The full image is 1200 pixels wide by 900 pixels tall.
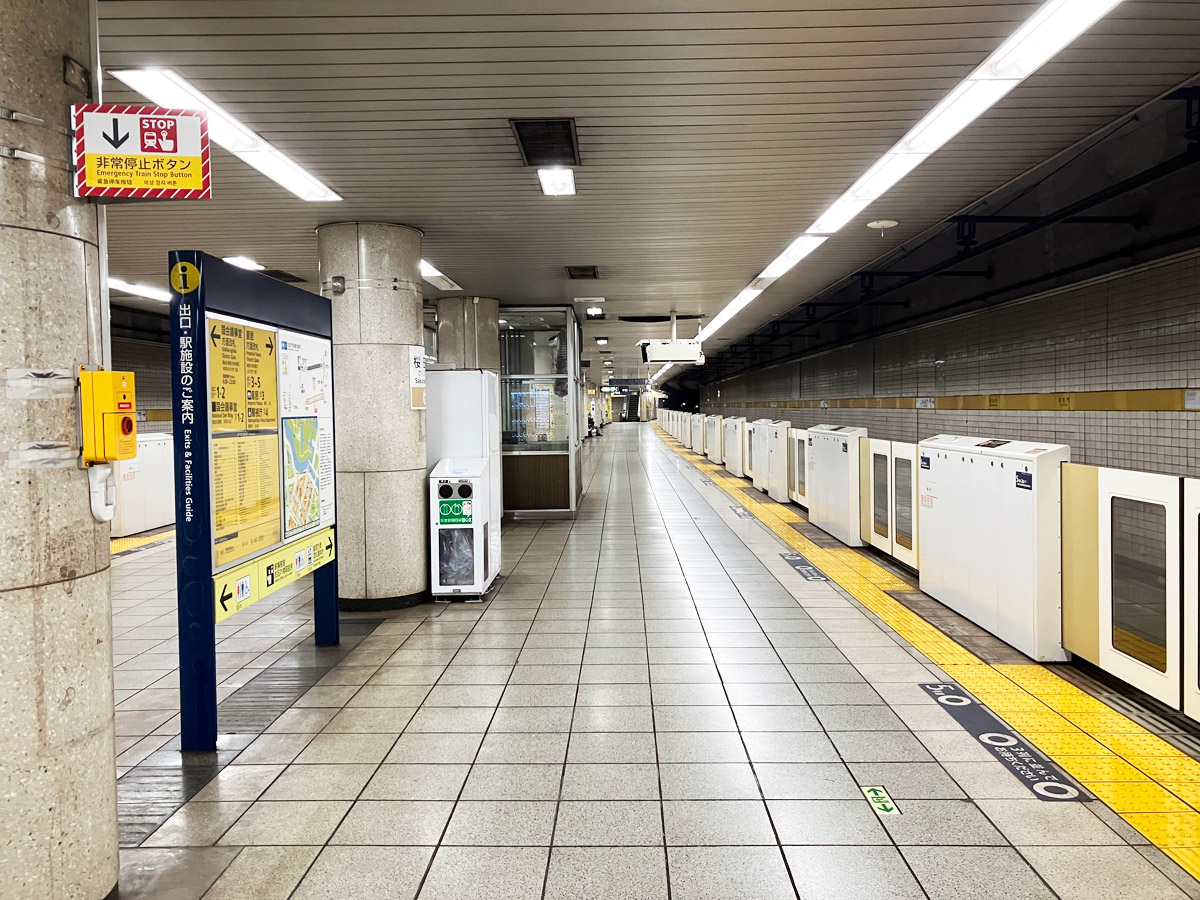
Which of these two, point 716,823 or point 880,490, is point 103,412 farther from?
point 880,490

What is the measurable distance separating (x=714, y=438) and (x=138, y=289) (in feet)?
47.5

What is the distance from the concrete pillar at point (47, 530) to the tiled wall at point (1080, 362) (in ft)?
23.5

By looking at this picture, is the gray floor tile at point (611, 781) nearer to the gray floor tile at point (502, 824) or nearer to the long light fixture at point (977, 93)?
the gray floor tile at point (502, 824)

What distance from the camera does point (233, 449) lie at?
3.60m

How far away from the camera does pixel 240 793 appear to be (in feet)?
10.1

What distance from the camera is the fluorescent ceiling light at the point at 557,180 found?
4738 mm

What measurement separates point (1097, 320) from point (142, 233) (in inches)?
352

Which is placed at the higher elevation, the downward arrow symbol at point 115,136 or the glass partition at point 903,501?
the downward arrow symbol at point 115,136

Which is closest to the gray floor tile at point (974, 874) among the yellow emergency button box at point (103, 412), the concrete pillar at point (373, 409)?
the yellow emergency button box at point (103, 412)

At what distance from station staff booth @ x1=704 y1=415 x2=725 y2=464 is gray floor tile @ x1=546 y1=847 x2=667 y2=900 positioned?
16561 millimetres

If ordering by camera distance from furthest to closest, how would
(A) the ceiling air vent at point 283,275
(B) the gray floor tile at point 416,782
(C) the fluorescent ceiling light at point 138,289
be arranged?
(C) the fluorescent ceiling light at point 138,289, (A) the ceiling air vent at point 283,275, (B) the gray floor tile at point 416,782

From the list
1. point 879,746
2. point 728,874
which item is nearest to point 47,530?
point 728,874

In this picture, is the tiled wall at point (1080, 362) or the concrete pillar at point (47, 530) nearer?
the concrete pillar at point (47, 530)

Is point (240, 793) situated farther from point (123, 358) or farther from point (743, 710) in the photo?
point (123, 358)
